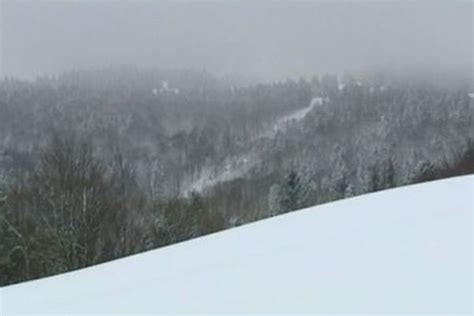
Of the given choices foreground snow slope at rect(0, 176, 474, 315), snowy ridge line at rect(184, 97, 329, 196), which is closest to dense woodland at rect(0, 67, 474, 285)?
snowy ridge line at rect(184, 97, 329, 196)

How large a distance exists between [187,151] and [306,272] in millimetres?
82191

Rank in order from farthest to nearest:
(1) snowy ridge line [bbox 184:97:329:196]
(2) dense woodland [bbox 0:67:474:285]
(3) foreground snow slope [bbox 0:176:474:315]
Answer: (1) snowy ridge line [bbox 184:97:329:196] < (2) dense woodland [bbox 0:67:474:285] < (3) foreground snow slope [bbox 0:176:474:315]

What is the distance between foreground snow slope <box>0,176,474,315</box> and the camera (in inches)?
102

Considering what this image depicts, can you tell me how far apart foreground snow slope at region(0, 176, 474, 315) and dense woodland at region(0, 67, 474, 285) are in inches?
493

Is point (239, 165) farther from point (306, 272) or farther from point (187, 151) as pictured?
point (306, 272)

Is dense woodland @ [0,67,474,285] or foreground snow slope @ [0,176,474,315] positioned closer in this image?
foreground snow slope @ [0,176,474,315]

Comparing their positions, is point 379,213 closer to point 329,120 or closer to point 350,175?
point 350,175

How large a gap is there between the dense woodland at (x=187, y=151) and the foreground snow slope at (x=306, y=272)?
12.5 m

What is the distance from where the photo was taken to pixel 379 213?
12.7 feet

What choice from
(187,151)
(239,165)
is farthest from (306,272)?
(239,165)

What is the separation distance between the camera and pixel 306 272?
292 cm

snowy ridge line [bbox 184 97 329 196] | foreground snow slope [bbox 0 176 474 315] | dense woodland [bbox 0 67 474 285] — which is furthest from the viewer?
snowy ridge line [bbox 184 97 329 196]

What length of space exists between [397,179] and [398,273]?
48.6 m

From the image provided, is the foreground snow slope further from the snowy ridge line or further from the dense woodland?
the snowy ridge line
